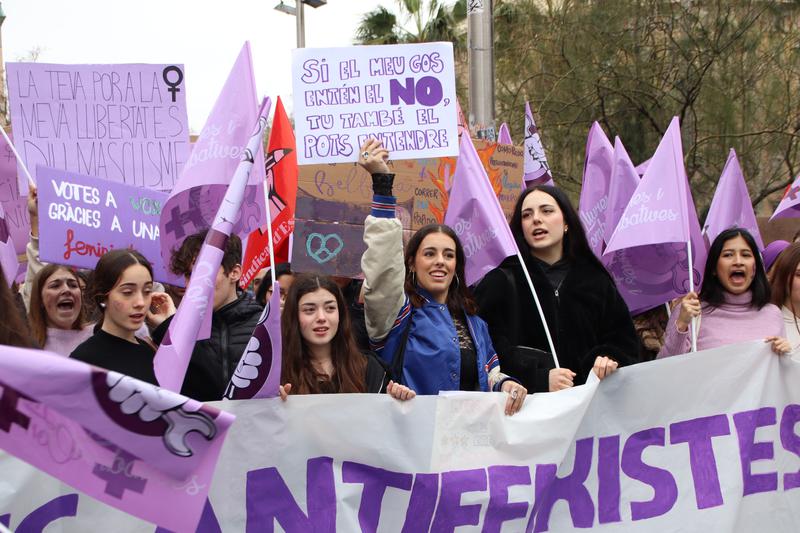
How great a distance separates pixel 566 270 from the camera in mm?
4418

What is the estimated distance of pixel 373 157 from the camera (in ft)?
13.9

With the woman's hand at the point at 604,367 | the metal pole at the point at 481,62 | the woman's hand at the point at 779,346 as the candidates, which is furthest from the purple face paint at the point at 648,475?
the metal pole at the point at 481,62

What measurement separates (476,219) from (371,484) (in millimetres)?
1474

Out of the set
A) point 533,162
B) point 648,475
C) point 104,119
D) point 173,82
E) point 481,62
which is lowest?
point 648,475

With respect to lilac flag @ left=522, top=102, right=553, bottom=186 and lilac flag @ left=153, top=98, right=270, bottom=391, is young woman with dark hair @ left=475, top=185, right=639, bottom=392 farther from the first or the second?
lilac flag @ left=522, top=102, right=553, bottom=186

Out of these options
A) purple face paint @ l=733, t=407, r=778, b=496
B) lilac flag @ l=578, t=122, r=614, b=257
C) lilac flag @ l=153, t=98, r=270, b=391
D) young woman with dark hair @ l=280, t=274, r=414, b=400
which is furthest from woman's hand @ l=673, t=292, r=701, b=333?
lilac flag @ l=153, t=98, r=270, b=391

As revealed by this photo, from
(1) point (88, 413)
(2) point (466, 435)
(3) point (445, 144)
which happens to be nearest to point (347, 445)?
(2) point (466, 435)

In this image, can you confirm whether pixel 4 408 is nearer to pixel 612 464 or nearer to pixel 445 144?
pixel 612 464

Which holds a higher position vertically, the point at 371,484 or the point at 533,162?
the point at 533,162

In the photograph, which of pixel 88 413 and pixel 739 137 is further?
pixel 739 137

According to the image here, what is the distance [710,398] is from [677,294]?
1.37 m

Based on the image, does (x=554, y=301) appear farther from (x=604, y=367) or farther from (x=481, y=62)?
(x=481, y=62)

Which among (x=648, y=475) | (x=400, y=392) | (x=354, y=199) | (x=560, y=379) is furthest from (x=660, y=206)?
(x=400, y=392)

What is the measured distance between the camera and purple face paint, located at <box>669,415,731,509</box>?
12.6 ft
